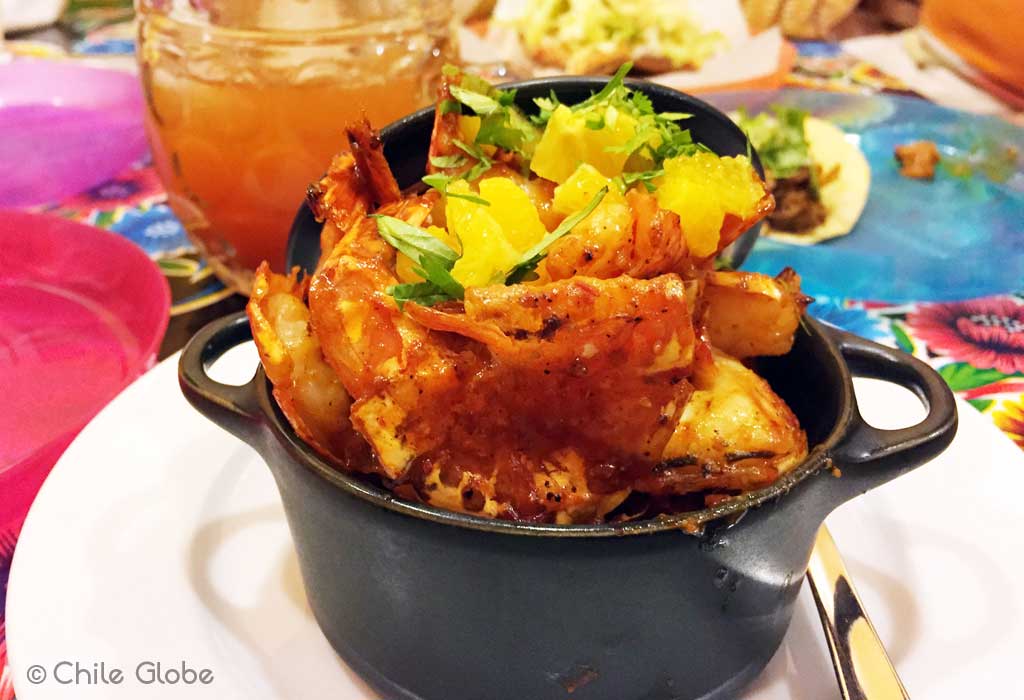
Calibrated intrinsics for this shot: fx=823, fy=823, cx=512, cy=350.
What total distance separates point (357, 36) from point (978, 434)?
100cm

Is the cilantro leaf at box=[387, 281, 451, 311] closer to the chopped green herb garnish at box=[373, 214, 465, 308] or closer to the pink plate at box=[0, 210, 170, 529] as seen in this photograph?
the chopped green herb garnish at box=[373, 214, 465, 308]

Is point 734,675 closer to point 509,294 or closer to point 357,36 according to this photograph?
point 509,294

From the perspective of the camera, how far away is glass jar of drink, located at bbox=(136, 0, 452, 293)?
1222 mm

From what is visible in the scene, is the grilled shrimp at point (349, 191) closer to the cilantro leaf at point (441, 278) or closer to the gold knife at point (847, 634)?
the cilantro leaf at point (441, 278)

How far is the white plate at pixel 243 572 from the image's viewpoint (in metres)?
0.72

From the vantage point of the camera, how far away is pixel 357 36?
1.23 meters

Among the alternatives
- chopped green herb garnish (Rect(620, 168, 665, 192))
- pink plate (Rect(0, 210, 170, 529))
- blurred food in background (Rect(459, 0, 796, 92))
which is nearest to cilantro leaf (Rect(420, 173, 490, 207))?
chopped green herb garnish (Rect(620, 168, 665, 192))

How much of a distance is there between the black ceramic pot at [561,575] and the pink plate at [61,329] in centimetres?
47

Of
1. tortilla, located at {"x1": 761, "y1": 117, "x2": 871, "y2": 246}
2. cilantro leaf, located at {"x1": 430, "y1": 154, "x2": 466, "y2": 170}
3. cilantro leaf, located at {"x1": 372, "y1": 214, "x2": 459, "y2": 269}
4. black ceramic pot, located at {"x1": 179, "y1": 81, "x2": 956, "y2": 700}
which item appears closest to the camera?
black ceramic pot, located at {"x1": 179, "y1": 81, "x2": 956, "y2": 700}

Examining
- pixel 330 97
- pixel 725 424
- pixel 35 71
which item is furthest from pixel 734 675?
pixel 35 71

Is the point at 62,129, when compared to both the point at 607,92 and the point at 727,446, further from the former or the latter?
the point at 727,446

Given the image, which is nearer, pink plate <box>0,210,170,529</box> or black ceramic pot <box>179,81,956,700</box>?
black ceramic pot <box>179,81,956,700</box>

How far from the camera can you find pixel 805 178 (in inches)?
76.4

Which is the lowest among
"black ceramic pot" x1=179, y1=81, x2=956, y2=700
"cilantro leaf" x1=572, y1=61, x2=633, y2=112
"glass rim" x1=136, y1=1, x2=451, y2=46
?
"black ceramic pot" x1=179, y1=81, x2=956, y2=700
